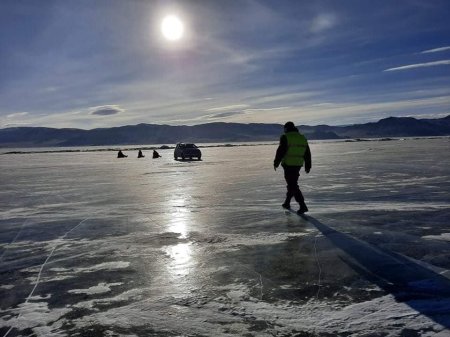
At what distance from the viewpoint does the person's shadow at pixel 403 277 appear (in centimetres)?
391

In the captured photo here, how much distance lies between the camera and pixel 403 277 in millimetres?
4738

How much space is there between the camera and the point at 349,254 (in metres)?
5.78

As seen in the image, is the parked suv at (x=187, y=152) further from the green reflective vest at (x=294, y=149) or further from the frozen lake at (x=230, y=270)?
the green reflective vest at (x=294, y=149)

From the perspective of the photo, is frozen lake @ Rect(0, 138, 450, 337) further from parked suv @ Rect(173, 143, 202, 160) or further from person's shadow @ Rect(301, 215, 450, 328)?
parked suv @ Rect(173, 143, 202, 160)

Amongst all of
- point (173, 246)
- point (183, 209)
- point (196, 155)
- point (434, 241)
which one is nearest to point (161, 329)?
point (173, 246)

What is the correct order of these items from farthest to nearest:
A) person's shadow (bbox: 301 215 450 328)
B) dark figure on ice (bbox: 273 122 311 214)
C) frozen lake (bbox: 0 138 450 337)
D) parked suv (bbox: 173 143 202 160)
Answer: parked suv (bbox: 173 143 202 160) → dark figure on ice (bbox: 273 122 311 214) → person's shadow (bbox: 301 215 450 328) → frozen lake (bbox: 0 138 450 337)

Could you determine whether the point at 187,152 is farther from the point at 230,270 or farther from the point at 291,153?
the point at 230,270

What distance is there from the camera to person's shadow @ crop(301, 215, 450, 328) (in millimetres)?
3906

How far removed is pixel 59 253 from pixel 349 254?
4212 mm

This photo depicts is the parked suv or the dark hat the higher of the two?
the dark hat

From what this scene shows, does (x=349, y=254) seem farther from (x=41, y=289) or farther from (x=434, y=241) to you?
(x=41, y=289)

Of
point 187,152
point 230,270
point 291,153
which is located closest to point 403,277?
point 230,270

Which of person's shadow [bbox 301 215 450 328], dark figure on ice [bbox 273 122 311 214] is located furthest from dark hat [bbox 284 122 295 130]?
person's shadow [bbox 301 215 450 328]

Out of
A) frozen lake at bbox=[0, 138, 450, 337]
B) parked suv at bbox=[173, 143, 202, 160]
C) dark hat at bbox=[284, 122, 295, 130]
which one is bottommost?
frozen lake at bbox=[0, 138, 450, 337]
